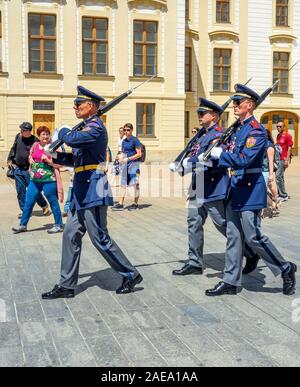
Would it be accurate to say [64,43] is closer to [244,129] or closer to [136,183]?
[136,183]

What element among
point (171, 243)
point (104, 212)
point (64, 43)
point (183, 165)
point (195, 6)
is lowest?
point (171, 243)

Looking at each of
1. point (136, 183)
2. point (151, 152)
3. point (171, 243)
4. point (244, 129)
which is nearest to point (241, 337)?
point (244, 129)

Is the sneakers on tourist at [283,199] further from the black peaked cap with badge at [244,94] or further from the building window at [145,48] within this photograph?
the building window at [145,48]

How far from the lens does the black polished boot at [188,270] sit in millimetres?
5738

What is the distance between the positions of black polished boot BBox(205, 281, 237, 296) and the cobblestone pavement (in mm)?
87

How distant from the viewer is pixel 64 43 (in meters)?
24.4

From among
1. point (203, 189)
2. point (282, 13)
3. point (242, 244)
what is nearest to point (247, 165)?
point (242, 244)

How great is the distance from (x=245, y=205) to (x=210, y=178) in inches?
29.7

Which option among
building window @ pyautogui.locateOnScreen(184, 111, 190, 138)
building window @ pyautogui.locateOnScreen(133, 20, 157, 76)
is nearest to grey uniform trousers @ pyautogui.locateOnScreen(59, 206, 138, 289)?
building window @ pyautogui.locateOnScreen(133, 20, 157, 76)

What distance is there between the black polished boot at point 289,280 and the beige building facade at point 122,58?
818 inches

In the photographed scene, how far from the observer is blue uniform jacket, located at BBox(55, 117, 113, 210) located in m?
4.75

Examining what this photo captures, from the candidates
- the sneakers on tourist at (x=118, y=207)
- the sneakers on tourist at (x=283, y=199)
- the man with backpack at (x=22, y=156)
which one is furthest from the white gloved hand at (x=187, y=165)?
the sneakers on tourist at (x=283, y=199)

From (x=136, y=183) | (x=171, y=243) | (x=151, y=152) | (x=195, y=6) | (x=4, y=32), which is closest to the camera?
(x=171, y=243)

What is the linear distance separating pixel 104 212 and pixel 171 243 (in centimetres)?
261
